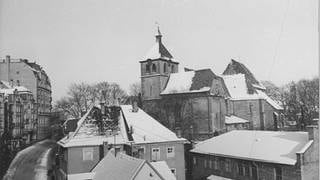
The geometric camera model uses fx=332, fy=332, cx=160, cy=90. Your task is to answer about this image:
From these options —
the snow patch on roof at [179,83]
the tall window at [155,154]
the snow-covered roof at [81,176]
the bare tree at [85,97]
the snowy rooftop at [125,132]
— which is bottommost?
the snow-covered roof at [81,176]

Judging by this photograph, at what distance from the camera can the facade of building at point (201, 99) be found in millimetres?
2902

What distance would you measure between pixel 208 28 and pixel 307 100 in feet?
3.14

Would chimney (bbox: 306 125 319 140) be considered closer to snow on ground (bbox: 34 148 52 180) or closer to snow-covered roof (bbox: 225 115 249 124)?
snow-covered roof (bbox: 225 115 249 124)

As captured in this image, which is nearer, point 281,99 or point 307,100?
point 307,100

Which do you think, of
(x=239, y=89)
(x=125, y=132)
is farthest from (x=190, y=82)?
(x=125, y=132)

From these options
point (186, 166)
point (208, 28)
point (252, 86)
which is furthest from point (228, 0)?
point (186, 166)

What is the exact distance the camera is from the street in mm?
2318

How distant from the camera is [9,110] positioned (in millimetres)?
2365

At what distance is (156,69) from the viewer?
303cm

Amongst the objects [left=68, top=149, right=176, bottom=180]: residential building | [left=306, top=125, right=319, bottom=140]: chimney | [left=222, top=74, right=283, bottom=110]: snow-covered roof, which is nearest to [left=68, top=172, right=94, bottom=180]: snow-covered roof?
[left=68, top=149, right=176, bottom=180]: residential building

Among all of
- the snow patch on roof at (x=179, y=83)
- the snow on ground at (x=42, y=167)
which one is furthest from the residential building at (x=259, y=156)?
the snow on ground at (x=42, y=167)

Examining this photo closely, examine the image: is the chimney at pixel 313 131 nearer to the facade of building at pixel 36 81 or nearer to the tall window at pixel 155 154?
the tall window at pixel 155 154

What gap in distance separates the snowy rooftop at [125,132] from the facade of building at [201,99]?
109mm

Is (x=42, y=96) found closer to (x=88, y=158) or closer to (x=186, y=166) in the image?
(x=88, y=158)
